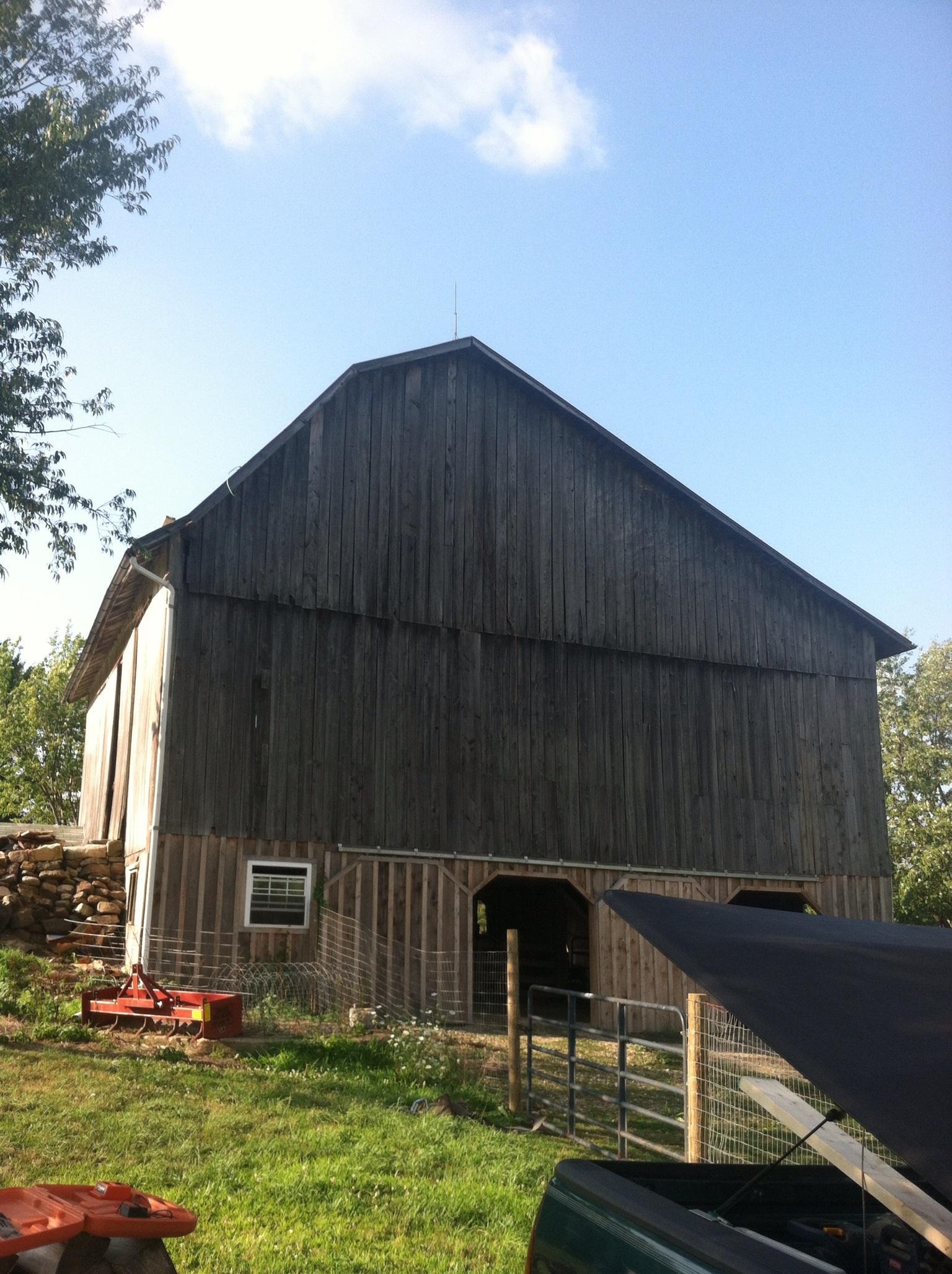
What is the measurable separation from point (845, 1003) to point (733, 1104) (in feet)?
19.2

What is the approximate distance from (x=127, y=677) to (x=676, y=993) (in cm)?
1103

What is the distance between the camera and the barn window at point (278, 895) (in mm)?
16094

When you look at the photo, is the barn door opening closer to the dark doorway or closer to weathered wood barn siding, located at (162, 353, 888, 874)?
the dark doorway

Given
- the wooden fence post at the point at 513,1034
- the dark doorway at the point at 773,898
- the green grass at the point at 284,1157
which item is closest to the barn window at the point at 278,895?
the green grass at the point at 284,1157

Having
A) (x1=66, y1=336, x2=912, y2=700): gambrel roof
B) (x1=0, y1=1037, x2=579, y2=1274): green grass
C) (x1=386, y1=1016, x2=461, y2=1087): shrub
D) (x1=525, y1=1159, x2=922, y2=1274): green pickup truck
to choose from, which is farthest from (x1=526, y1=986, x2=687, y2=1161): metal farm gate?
(x1=66, y1=336, x2=912, y2=700): gambrel roof

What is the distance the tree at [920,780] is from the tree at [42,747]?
1272 inches

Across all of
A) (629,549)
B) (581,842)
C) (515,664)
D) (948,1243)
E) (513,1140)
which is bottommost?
(513,1140)

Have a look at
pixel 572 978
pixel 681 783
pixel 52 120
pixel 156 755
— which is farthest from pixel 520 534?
pixel 572 978

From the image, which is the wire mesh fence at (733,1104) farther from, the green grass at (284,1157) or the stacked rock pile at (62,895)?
the stacked rock pile at (62,895)

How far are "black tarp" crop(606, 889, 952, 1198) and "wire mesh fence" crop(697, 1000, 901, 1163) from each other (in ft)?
14.3

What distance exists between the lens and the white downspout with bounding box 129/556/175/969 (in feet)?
50.5

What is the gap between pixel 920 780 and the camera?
4638 centimetres

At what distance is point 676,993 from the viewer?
61.0 ft

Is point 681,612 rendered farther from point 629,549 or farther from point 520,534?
point 520,534
